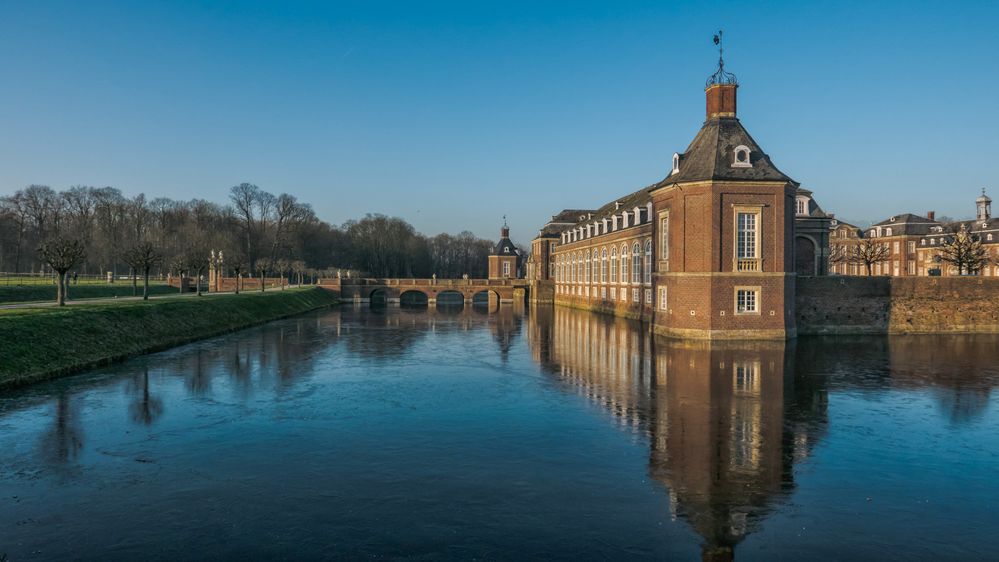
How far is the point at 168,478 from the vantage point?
37.4 feet

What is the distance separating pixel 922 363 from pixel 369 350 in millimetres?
26590

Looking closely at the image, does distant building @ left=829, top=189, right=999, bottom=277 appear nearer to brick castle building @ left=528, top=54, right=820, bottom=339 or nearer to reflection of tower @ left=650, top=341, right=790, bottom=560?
brick castle building @ left=528, top=54, right=820, bottom=339

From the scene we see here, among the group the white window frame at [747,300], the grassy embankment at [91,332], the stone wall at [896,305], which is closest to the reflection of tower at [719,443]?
the white window frame at [747,300]

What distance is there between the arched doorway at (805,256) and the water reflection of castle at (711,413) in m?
13.7

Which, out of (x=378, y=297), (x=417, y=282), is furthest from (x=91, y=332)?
(x=378, y=297)

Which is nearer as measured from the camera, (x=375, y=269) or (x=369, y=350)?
(x=369, y=350)

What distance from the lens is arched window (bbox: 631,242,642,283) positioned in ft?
158

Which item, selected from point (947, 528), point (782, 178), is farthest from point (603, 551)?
point (782, 178)

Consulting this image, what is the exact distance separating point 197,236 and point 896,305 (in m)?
76.9

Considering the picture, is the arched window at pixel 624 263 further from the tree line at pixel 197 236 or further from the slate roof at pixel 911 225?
the slate roof at pixel 911 225

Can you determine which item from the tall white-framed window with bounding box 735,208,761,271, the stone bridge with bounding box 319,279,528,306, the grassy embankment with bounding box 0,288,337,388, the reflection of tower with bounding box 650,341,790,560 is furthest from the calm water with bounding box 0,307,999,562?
the stone bridge with bounding box 319,279,528,306

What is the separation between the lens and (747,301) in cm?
3275

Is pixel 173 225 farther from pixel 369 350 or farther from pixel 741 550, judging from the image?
pixel 741 550

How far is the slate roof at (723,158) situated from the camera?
3266cm
